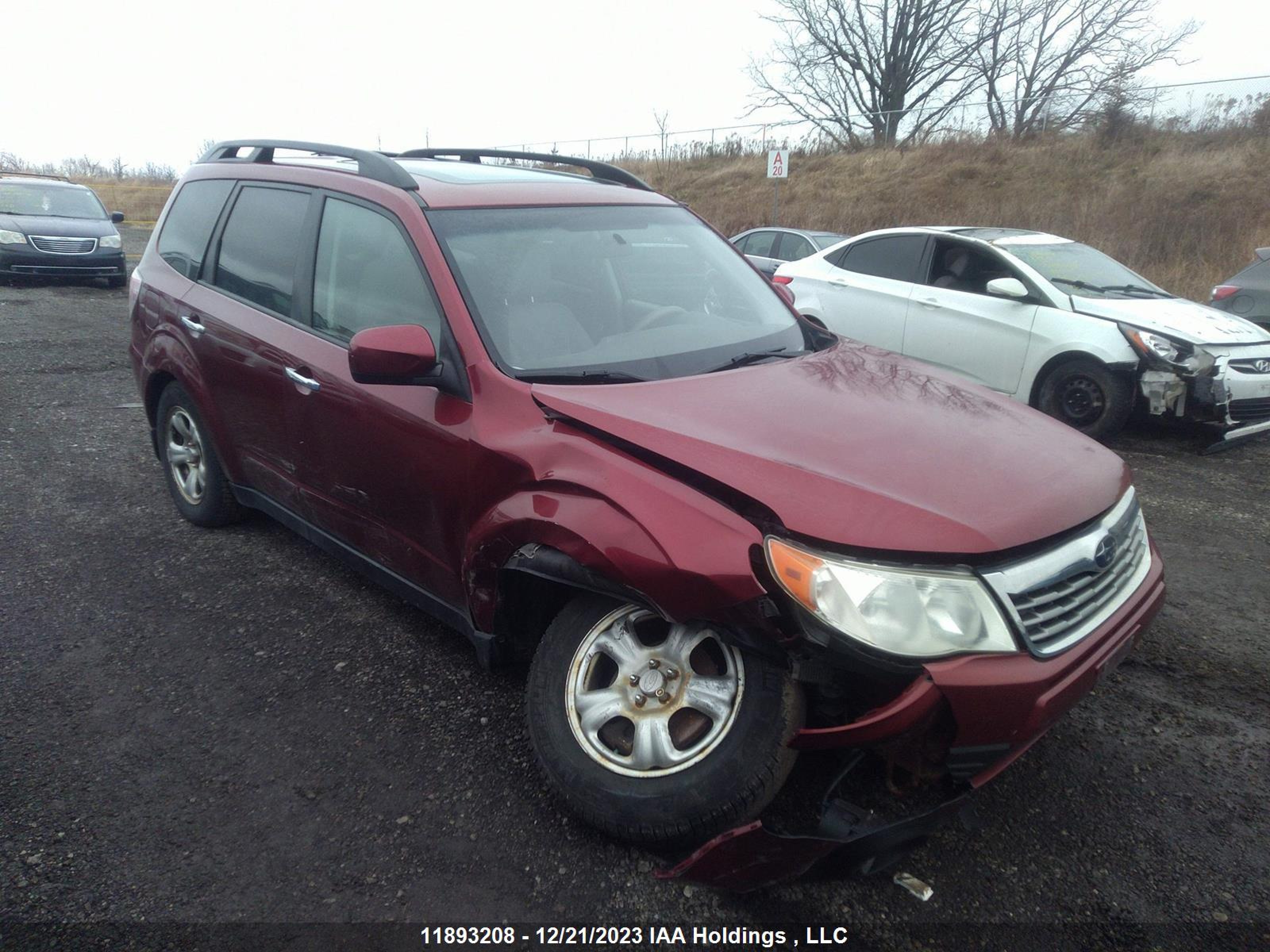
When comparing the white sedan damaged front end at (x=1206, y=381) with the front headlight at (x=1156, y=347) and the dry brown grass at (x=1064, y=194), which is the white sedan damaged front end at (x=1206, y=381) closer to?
the front headlight at (x=1156, y=347)

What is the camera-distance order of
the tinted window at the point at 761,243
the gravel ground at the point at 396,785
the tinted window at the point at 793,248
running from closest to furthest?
the gravel ground at the point at 396,785
the tinted window at the point at 793,248
the tinted window at the point at 761,243

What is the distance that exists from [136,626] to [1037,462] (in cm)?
343

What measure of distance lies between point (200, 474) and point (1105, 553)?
4.10m

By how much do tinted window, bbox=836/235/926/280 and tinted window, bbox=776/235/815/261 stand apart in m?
4.78

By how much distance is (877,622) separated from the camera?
2.08 meters

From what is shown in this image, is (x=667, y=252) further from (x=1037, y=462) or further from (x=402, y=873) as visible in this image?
(x=402, y=873)

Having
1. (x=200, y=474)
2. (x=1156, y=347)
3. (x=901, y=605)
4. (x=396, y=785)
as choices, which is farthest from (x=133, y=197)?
(x=901, y=605)

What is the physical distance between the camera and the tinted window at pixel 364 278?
306 cm

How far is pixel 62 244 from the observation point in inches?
548

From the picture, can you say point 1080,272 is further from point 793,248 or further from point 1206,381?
point 793,248

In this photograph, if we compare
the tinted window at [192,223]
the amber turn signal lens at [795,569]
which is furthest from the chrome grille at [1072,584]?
the tinted window at [192,223]

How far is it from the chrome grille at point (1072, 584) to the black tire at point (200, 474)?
3622mm

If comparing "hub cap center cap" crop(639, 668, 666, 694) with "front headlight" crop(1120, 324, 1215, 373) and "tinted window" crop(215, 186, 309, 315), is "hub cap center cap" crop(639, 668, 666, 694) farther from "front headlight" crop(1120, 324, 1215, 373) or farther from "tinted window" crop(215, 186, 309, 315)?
"front headlight" crop(1120, 324, 1215, 373)

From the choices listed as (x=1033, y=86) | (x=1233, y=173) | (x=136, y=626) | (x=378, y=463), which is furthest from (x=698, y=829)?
(x=1033, y=86)
